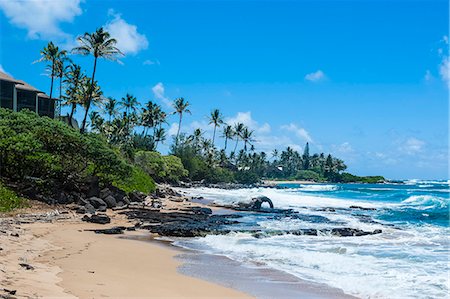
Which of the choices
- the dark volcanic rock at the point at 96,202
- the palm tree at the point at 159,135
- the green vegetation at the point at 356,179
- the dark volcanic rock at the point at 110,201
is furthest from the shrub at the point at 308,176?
the dark volcanic rock at the point at 96,202

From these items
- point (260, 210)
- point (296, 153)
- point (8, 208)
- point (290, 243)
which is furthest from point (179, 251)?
point (296, 153)

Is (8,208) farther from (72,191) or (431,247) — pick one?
(431,247)

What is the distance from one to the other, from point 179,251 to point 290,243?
4544mm

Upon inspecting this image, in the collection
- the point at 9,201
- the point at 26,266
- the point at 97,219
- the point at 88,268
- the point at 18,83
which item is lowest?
the point at 88,268

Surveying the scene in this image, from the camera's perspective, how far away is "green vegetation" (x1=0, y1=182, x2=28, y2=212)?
18.3m

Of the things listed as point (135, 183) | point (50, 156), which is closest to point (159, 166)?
point (135, 183)

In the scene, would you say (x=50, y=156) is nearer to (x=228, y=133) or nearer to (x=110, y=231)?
(x=110, y=231)

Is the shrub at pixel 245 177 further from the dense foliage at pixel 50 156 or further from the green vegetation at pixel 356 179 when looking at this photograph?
the dense foliage at pixel 50 156

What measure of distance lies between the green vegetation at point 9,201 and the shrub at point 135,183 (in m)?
7.17

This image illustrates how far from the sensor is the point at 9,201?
18984 millimetres

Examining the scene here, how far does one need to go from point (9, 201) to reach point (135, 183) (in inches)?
468

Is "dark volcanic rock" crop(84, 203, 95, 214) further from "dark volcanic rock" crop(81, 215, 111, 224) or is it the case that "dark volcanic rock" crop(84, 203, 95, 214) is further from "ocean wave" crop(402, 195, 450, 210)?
"ocean wave" crop(402, 195, 450, 210)

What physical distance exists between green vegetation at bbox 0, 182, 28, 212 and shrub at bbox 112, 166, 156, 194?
23.5ft

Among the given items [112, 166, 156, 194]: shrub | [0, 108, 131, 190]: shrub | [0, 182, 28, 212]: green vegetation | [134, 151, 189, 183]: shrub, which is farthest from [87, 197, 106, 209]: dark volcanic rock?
[134, 151, 189, 183]: shrub
